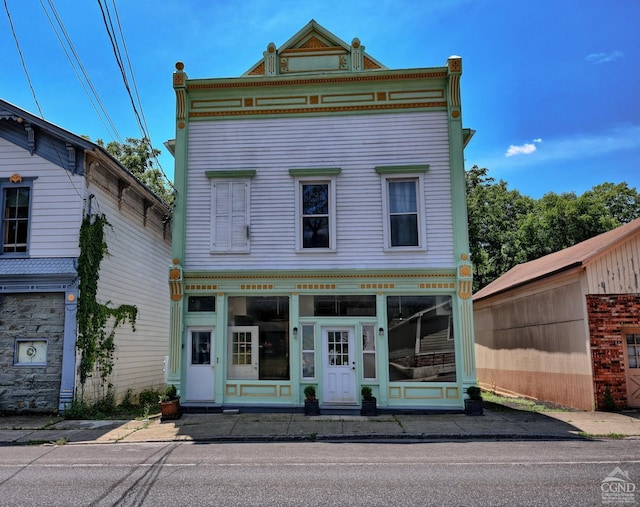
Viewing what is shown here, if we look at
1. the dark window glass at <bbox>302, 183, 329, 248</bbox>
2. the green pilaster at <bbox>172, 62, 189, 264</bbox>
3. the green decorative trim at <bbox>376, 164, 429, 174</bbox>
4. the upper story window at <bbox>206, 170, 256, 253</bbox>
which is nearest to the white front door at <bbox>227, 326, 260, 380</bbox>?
the upper story window at <bbox>206, 170, 256, 253</bbox>

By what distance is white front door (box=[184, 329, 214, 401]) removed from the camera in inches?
533

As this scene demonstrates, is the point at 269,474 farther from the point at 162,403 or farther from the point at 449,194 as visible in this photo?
the point at 449,194

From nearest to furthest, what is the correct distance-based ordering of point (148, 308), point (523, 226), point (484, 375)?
point (148, 308) → point (484, 375) → point (523, 226)

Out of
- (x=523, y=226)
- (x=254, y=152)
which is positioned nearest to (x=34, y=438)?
(x=254, y=152)

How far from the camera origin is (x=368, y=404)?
12.6 m

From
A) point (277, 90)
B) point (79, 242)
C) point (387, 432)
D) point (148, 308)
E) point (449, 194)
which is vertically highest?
point (277, 90)

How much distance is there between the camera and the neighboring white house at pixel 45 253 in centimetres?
1268

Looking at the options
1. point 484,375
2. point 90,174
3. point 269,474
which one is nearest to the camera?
point 269,474

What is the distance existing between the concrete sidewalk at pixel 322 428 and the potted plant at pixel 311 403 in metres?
0.22

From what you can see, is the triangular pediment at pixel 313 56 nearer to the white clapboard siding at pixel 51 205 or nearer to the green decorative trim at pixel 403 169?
the green decorative trim at pixel 403 169

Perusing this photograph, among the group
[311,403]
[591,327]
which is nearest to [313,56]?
[311,403]

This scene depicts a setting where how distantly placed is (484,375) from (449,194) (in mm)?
10516

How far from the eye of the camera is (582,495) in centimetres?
621

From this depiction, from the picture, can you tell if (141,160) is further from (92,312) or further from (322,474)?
(322,474)
